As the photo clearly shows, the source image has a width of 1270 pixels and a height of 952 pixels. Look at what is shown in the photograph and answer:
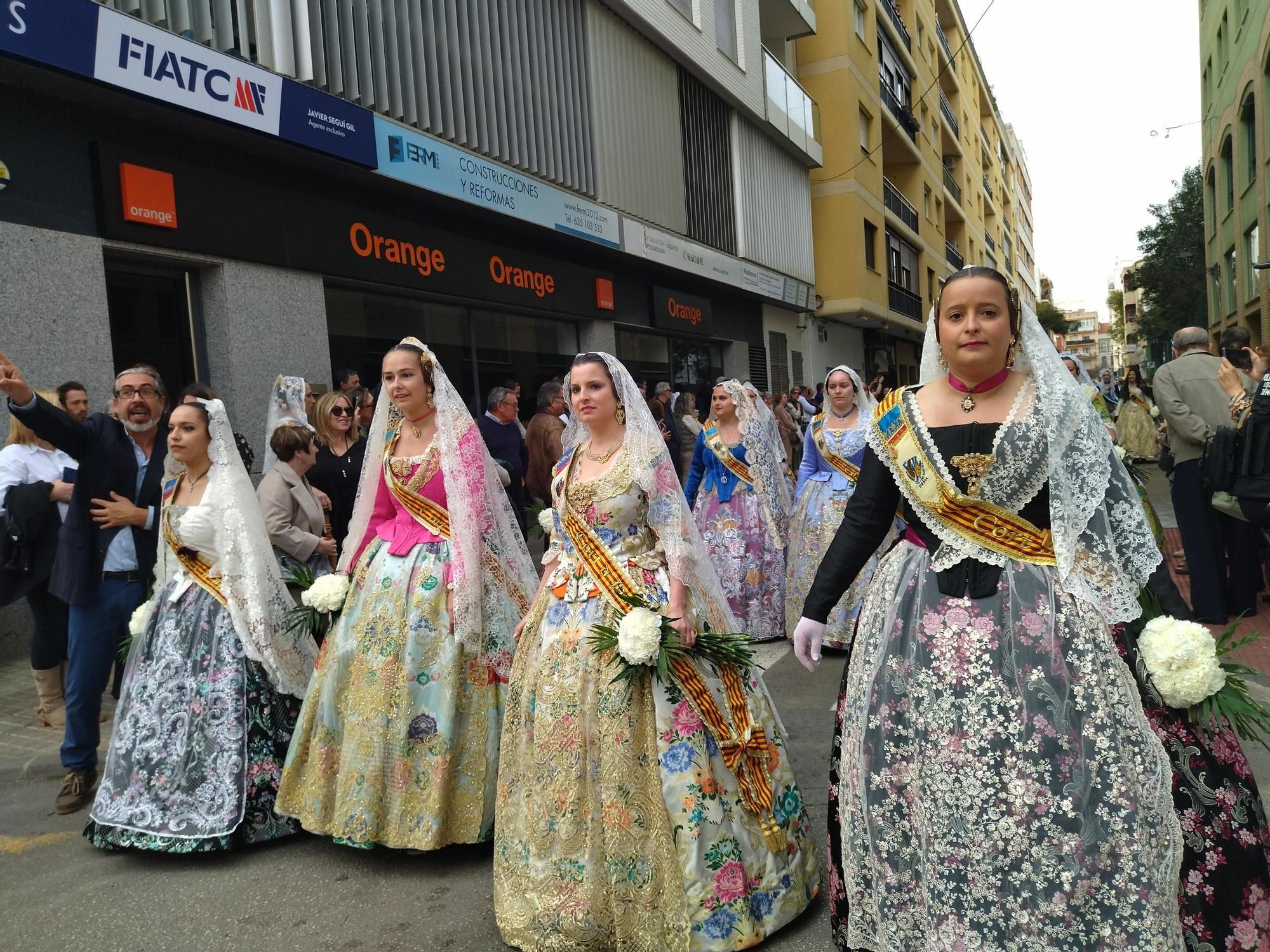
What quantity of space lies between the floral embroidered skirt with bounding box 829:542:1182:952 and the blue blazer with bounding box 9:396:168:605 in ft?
12.0

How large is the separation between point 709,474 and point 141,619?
14.2 ft

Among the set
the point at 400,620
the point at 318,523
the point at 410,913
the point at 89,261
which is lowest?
the point at 410,913

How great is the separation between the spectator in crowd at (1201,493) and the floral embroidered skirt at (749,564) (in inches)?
113

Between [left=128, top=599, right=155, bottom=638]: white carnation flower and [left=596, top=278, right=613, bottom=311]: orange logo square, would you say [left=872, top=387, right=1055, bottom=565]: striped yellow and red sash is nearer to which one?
[left=128, top=599, right=155, bottom=638]: white carnation flower

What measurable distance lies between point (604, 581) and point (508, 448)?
522cm

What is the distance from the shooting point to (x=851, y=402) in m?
6.92

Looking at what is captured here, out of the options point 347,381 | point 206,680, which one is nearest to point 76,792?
point 206,680

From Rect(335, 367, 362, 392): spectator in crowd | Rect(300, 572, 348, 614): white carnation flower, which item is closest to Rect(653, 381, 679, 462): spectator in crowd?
Rect(335, 367, 362, 392): spectator in crowd

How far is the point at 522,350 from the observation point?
42.5 feet

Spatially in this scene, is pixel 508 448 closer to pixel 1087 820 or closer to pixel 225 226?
pixel 225 226

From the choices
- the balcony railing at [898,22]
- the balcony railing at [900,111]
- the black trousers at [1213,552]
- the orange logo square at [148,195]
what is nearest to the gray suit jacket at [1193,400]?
the black trousers at [1213,552]

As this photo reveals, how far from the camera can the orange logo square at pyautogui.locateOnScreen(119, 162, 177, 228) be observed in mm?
7152

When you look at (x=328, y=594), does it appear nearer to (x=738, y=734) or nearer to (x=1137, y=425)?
(x=738, y=734)

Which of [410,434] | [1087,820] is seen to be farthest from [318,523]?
[1087,820]
